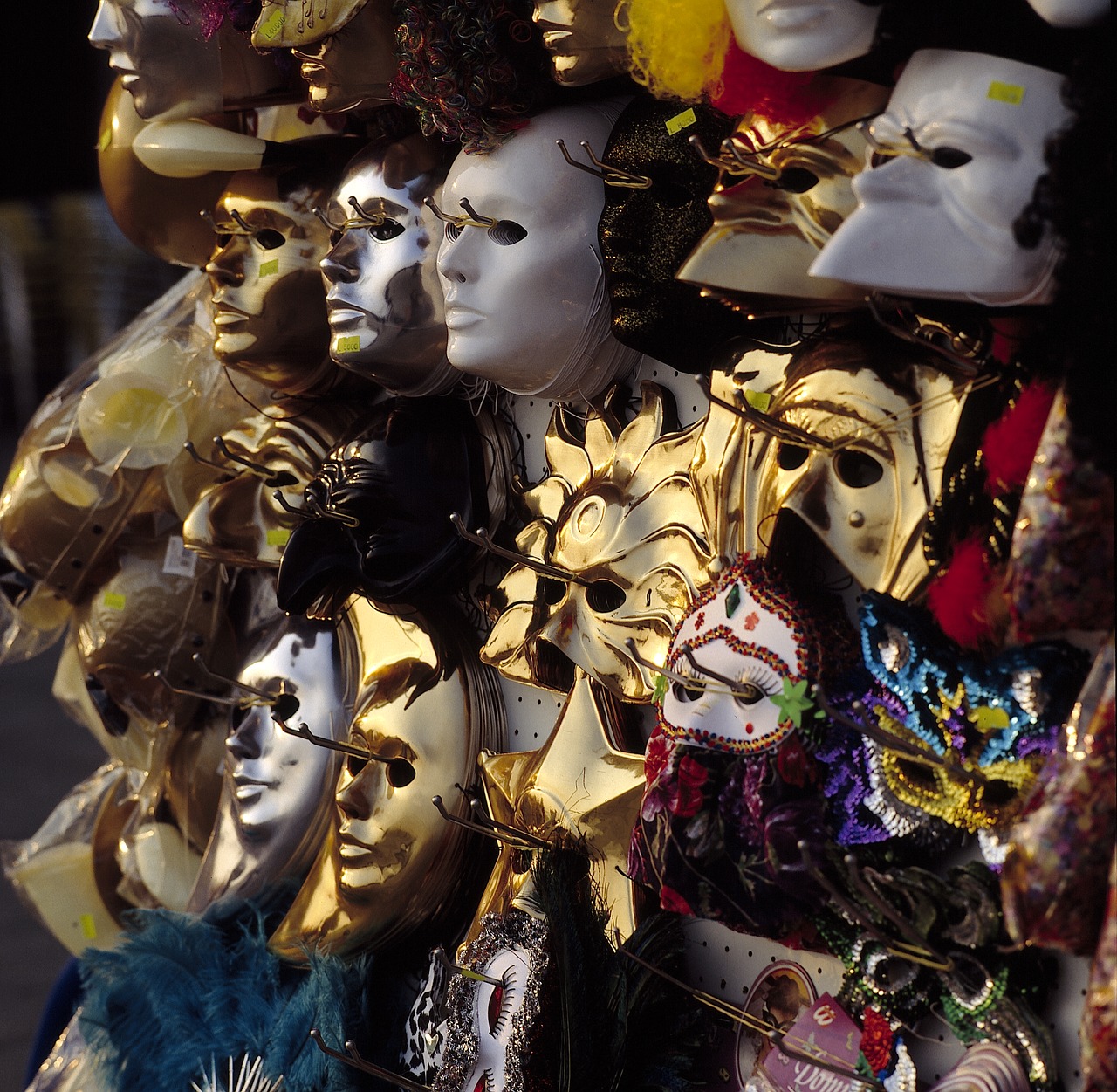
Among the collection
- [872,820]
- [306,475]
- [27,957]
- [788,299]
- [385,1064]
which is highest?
[788,299]

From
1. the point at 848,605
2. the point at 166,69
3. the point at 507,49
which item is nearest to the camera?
the point at 848,605

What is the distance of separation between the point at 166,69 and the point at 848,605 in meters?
1.00

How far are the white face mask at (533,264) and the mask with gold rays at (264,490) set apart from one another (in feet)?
1.30

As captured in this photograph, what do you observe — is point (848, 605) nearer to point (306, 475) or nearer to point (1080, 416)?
point (1080, 416)

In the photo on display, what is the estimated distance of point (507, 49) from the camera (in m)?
1.23

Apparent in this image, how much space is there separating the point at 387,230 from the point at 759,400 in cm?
51

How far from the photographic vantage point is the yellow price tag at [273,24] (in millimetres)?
1398

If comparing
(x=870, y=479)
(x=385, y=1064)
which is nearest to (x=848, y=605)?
(x=870, y=479)

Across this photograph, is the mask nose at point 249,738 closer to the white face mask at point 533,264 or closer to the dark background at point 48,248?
the white face mask at point 533,264

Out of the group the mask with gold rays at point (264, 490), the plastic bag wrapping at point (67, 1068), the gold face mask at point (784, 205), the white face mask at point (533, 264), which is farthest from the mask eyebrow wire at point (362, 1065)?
the gold face mask at point (784, 205)

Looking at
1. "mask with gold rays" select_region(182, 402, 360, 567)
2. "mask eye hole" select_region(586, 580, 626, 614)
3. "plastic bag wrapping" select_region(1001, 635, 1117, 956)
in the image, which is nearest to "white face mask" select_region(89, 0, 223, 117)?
"mask with gold rays" select_region(182, 402, 360, 567)

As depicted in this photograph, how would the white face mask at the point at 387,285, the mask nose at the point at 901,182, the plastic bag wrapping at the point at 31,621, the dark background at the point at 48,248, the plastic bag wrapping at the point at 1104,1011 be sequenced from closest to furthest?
the plastic bag wrapping at the point at 1104,1011, the mask nose at the point at 901,182, the white face mask at the point at 387,285, the plastic bag wrapping at the point at 31,621, the dark background at the point at 48,248

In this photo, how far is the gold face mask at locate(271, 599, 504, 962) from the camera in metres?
1.43

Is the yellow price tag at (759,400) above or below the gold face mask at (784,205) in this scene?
below
